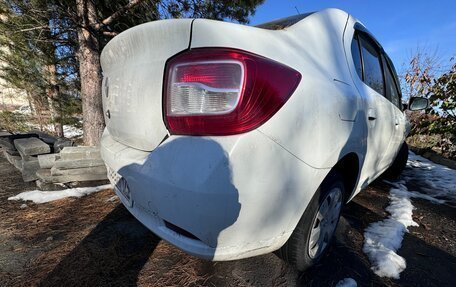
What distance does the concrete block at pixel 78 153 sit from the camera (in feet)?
9.60

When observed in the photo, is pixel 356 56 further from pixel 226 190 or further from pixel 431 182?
pixel 431 182

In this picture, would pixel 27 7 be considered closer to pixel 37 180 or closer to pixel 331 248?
pixel 37 180

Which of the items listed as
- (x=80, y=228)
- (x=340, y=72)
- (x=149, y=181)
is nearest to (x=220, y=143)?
(x=149, y=181)

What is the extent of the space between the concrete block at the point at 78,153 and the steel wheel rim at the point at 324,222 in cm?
257

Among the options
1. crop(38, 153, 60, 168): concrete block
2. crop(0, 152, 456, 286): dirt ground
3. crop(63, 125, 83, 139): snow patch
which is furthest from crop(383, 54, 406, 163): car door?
crop(63, 125, 83, 139): snow patch

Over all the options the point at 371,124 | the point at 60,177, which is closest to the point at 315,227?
the point at 371,124

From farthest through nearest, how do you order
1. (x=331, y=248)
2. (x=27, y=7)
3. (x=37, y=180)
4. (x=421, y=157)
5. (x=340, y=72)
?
(x=421, y=157) < (x=27, y=7) < (x=37, y=180) < (x=331, y=248) < (x=340, y=72)

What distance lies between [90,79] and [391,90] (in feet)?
13.7

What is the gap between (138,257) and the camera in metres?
1.85

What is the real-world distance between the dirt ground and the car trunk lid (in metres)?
0.87

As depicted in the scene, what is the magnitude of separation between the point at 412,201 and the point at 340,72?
2.59 metres

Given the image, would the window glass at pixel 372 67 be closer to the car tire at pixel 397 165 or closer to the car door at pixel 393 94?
the car door at pixel 393 94

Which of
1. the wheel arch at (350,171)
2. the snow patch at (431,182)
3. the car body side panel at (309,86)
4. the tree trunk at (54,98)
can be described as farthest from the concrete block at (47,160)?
the snow patch at (431,182)

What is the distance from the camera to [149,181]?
3.93ft
